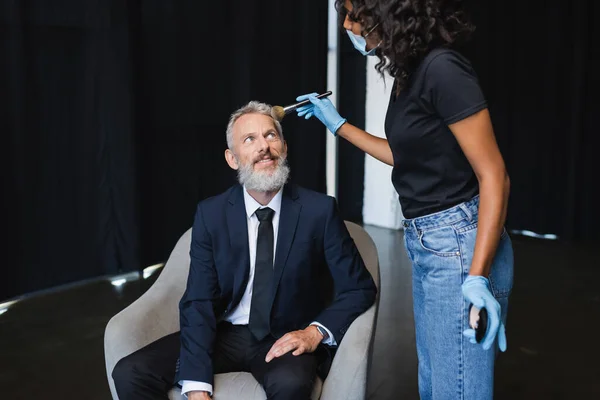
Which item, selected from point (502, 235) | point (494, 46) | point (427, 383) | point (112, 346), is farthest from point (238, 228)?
point (494, 46)

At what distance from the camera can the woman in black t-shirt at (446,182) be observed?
48.8 inches

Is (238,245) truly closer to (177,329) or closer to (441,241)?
(177,329)

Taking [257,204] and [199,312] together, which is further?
[257,204]

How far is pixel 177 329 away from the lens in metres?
2.06

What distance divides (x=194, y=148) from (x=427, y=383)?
10.6ft

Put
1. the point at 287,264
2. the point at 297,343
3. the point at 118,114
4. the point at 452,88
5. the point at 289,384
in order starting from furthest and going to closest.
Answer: the point at 118,114 → the point at 287,264 → the point at 297,343 → the point at 289,384 → the point at 452,88

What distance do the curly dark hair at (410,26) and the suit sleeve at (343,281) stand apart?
0.72 m

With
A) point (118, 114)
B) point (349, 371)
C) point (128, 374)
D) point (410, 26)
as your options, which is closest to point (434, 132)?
point (410, 26)

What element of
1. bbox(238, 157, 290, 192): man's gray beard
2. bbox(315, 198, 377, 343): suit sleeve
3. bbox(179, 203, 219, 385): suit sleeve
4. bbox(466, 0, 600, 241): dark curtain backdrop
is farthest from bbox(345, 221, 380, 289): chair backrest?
bbox(466, 0, 600, 241): dark curtain backdrop

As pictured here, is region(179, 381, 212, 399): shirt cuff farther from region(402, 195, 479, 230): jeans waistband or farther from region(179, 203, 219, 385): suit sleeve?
region(402, 195, 479, 230): jeans waistband

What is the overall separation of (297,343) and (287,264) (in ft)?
0.81

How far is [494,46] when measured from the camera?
5.36 metres

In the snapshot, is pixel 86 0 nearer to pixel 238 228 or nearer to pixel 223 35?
pixel 223 35

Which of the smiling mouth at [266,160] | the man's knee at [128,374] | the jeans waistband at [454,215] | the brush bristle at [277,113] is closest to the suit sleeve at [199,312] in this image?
the man's knee at [128,374]
